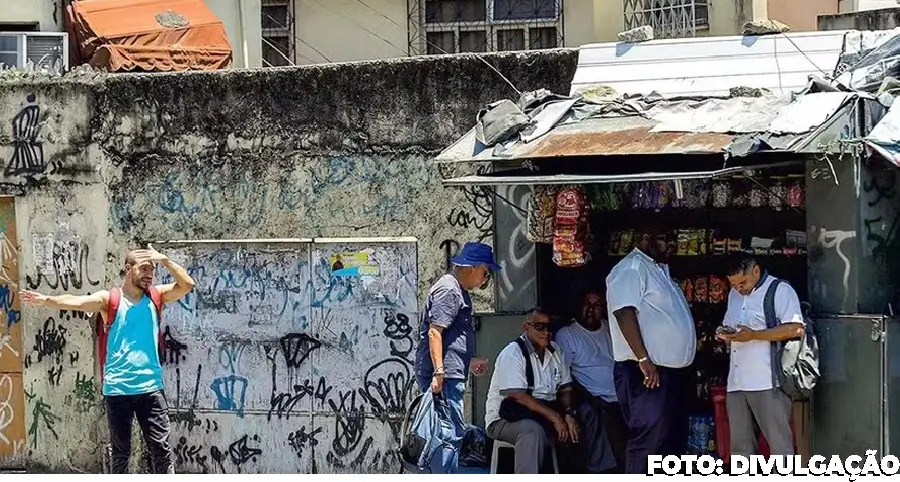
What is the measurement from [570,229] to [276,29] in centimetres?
909

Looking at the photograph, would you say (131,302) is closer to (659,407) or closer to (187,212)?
(187,212)

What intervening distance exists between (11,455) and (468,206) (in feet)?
13.5

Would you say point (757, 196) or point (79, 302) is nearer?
point (79, 302)

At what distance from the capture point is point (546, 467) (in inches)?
337

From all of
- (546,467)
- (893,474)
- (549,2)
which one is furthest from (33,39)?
(893,474)

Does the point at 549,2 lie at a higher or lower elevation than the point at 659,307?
higher

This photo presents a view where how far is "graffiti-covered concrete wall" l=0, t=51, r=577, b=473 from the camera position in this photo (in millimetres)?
10078

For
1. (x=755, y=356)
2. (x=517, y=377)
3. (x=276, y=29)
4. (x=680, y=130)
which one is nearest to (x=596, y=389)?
(x=517, y=377)

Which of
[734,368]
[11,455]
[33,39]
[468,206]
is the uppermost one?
[33,39]

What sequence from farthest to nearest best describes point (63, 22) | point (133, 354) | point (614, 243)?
point (63, 22)
point (614, 243)
point (133, 354)

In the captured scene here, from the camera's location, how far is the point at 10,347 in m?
10.9

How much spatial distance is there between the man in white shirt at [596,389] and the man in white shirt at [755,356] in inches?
37.7

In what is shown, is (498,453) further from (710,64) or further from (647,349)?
(710,64)

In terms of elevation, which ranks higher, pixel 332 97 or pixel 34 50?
pixel 34 50
